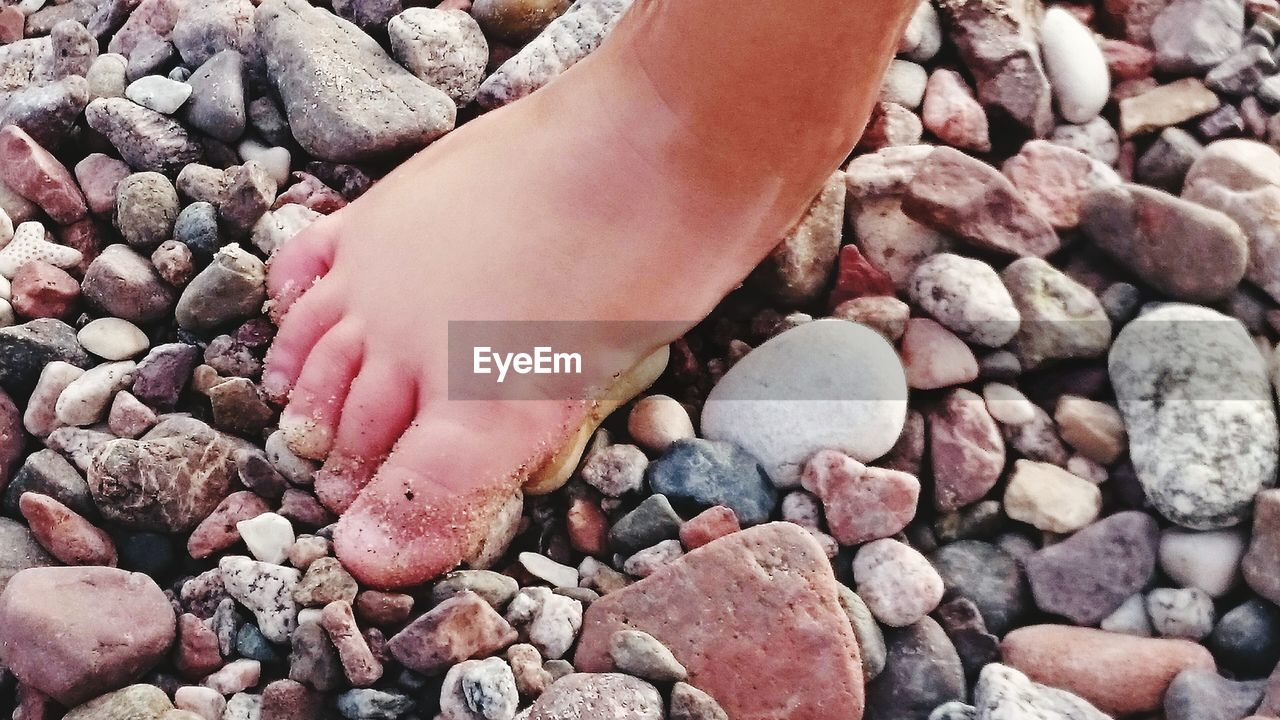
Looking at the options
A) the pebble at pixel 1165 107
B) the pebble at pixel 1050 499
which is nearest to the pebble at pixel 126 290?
the pebble at pixel 1050 499

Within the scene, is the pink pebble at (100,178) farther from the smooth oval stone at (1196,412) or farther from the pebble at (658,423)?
the smooth oval stone at (1196,412)

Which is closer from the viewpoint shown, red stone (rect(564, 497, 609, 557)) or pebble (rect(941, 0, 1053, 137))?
red stone (rect(564, 497, 609, 557))

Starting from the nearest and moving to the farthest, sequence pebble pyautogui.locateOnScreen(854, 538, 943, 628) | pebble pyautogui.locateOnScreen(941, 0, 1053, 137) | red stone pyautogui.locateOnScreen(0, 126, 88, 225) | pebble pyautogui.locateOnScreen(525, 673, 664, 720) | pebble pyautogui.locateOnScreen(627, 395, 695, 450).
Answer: pebble pyautogui.locateOnScreen(525, 673, 664, 720) < pebble pyautogui.locateOnScreen(854, 538, 943, 628) < pebble pyautogui.locateOnScreen(627, 395, 695, 450) < red stone pyautogui.locateOnScreen(0, 126, 88, 225) < pebble pyautogui.locateOnScreen(941, 0, 1053, 137)

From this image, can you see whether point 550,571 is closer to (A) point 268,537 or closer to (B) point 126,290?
(A) point 268,537

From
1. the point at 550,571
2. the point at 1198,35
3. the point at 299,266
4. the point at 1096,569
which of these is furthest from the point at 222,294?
the point at 1198,35

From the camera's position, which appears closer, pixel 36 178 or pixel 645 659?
pixel 645 659

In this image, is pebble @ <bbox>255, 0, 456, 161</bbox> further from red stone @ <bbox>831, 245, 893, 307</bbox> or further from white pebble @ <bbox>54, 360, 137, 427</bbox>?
red stone @ <bbox>831, 245, 893, 307</bbox>

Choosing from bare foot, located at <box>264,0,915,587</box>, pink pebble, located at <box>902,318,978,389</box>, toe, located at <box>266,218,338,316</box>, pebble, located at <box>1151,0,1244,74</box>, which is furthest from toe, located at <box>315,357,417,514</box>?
pebble, located at <box>1151,0,1244,74</box>
